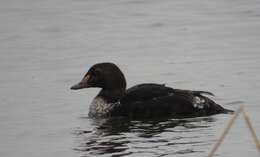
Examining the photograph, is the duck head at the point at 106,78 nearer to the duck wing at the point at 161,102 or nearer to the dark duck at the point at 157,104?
the dark duck at the point at 157,104

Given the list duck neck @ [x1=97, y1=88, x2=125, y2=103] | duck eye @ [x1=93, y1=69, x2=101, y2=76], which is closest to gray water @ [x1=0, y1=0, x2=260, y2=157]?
duck neck @ [x1=97, y1=88, x2=125, y2=103]

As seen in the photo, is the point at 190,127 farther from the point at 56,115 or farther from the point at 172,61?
the point at 172,61

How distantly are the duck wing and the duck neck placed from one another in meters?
0.45

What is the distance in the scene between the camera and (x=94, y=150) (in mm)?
11539

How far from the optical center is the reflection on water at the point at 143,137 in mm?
11266

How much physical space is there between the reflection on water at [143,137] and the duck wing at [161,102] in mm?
191

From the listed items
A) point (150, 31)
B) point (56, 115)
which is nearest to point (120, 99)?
point (56, 115)

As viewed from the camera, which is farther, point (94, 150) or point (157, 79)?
point (157, 79)

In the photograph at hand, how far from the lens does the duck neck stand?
46.3ft

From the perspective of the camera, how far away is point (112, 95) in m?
14.2

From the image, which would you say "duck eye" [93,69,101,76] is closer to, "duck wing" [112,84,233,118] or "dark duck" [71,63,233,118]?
"dark duck" [71,63,233,118]

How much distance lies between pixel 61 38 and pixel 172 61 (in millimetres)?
3157

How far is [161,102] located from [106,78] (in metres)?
1.05

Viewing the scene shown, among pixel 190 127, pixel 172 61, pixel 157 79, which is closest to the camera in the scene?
pixel 190 127
